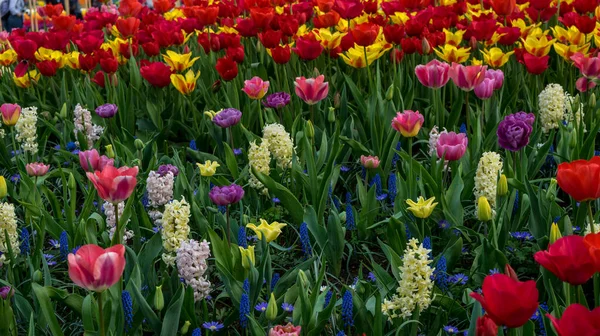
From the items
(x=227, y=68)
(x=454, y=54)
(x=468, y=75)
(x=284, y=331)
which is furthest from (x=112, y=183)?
(x=454, y=54)

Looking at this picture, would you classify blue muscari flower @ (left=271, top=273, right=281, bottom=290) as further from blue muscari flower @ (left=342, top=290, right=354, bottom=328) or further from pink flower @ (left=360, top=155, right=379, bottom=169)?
pink flower @ (left=360, top=155, right=379, bottom=169)

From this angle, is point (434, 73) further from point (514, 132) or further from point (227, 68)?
point (227, 68)

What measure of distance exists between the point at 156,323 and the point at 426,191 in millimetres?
1115

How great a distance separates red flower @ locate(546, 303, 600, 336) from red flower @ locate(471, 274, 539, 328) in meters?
0.09

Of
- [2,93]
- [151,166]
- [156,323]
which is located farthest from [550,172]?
[2,93]

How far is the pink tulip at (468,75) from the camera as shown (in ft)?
10.5

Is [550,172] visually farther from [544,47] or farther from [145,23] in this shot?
[145,23]

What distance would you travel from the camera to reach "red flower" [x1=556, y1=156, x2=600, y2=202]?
6.00 feet

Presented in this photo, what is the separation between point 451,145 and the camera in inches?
105

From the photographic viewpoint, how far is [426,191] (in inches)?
112

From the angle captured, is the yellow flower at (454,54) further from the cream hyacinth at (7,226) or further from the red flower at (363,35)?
the cream hyacinth at (7,226)

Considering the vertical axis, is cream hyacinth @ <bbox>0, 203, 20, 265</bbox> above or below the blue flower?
above

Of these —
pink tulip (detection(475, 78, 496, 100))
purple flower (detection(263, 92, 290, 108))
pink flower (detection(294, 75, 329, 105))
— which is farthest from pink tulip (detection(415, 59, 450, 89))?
purple flower (detection(263, 92, 290, 108))

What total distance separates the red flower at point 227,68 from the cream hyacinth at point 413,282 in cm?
208
